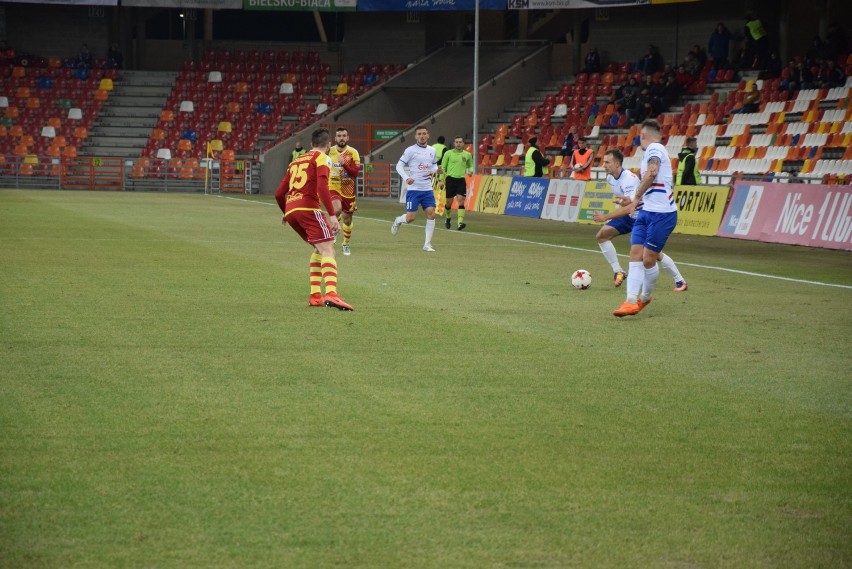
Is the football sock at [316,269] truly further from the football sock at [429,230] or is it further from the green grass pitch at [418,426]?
the football sock at [429,230]

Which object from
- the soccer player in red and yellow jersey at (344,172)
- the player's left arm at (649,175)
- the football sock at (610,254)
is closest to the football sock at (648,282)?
the player's left arm at (649,175)

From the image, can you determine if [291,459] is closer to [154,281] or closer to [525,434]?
[525,434]

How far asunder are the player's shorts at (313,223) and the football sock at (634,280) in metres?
3.20

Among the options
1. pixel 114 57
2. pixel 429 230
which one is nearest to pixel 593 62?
pixel 114 57

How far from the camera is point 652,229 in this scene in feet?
42.3

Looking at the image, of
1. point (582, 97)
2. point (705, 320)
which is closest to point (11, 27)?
point (582, 97)

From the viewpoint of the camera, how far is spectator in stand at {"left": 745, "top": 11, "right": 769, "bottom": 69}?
43406 millimetres

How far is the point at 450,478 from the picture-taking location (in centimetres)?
596

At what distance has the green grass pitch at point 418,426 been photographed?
5.02 m

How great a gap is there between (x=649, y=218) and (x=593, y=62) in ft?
132

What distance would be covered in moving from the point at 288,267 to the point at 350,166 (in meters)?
3.50

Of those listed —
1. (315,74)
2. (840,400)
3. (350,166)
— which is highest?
(315,74)

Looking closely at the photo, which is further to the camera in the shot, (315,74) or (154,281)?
(315,74)

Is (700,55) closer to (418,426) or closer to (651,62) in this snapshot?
(651,62)
